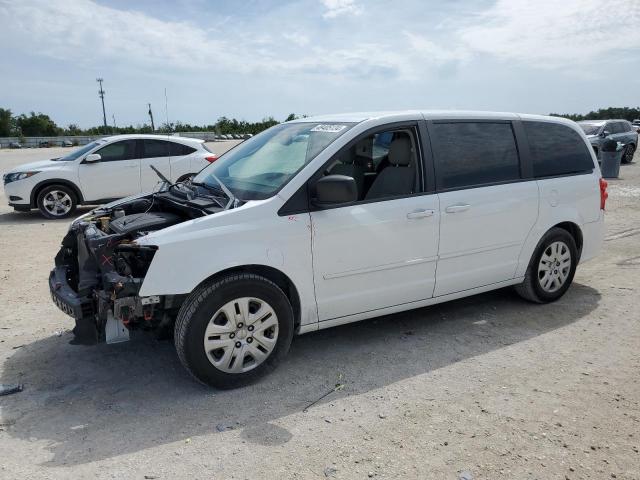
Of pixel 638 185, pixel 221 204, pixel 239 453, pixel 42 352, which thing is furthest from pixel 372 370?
pixel 638 185

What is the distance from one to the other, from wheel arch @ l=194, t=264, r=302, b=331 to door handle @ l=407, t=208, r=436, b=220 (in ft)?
3.53

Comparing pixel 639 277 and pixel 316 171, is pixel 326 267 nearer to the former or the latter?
pixel 316 171

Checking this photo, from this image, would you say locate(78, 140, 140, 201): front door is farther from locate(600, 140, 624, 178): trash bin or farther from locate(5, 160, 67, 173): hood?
locate(600, 140, 624, 178): trash bin

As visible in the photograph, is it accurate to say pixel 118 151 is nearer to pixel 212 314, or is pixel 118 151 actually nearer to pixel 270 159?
pixel 270 159

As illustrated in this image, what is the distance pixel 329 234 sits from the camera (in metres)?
4.09

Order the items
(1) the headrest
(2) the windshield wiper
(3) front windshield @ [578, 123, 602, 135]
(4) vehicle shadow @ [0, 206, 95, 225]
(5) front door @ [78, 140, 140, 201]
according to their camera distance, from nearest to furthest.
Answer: (2) the windshield wiper < (1) the headrest < (4) vehicle shadow @ [0, 206, 95, 225] < (5) front door @ [78, 140, 140, 201] < (3) front windshield @ [578, 123, 602, 135]

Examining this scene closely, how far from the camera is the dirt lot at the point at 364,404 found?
309 centimetres

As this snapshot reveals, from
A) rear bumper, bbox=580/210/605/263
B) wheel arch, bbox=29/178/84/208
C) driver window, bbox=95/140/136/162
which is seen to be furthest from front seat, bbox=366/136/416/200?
wheel arch, bbox=29/178/84/208

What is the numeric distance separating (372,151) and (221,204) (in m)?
1.43

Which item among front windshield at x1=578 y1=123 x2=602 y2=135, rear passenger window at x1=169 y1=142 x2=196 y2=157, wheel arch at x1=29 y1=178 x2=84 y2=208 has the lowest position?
wheel arch at x1=29 y1=178 x2=84 y2=208

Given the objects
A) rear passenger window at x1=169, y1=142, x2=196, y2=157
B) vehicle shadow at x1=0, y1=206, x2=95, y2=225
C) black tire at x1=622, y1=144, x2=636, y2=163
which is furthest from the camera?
black tire at x1=622, y1=144, x2=636, y2=163

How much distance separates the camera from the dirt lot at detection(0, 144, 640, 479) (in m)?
3.09

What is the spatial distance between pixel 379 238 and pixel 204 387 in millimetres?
1640

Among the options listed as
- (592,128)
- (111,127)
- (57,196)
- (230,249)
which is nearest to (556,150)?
(230,249)
